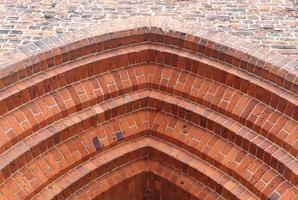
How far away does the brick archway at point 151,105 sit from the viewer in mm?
4957

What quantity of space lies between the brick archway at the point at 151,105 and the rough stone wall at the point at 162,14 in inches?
11.5

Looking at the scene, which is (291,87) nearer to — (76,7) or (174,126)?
(174,126)

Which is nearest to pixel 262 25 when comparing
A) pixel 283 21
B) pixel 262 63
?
pixel 283 21

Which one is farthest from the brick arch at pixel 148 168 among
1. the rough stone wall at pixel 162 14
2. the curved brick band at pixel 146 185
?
the rough stone wall at pixel 162 14

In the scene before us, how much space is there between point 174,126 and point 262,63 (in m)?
1.19

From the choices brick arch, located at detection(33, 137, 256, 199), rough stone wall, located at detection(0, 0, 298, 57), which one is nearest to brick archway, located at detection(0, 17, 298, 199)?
brick arch, located at detection(33, 137, 256, 199)

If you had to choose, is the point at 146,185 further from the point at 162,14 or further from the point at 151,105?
the point at 162,14

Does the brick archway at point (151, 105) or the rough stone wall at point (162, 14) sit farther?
the rough stone wall at point (162, 14)

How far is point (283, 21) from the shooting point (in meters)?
6.31

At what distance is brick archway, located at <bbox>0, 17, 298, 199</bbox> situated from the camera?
4957mm

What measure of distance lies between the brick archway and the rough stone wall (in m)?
0.29

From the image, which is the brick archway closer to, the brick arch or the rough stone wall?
the brick arch

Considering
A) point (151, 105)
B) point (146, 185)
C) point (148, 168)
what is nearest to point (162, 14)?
point (151, 105)

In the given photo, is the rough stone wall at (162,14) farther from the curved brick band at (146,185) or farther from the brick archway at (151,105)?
the curved brick band at (146,185)
